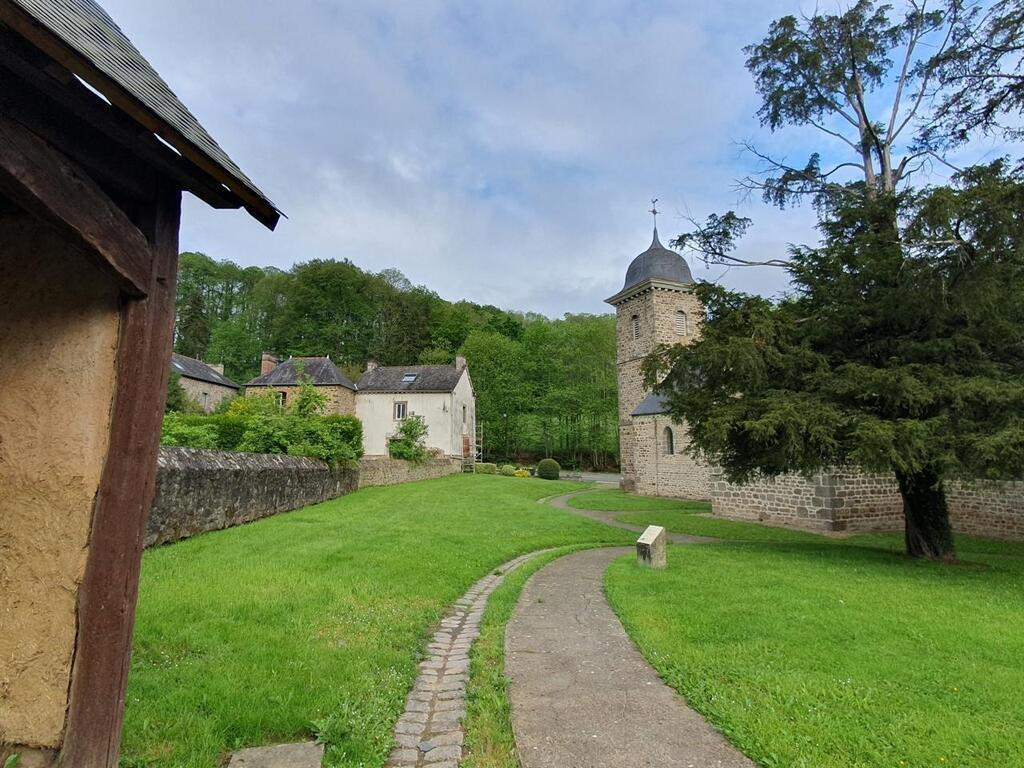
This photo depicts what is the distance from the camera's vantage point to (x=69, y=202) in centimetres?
237

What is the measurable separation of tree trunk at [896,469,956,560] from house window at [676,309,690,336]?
21.9m

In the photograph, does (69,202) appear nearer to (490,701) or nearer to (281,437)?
(490,701)

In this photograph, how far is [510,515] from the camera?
664 inches

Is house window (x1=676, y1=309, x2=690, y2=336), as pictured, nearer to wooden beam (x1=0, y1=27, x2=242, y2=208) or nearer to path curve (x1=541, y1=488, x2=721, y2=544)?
path curve (x1=541, y1=488, x2=721, y2=544)

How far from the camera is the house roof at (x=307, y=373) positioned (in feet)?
120

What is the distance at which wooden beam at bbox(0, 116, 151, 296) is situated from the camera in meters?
2.17

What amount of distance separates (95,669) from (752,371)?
10.4 metres

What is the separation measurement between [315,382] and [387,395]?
16.4ft

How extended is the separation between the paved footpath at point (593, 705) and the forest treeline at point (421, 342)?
4587 centimetres

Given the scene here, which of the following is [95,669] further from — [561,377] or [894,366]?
[561,377]

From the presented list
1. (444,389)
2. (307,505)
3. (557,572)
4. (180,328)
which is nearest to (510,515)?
(307,505)

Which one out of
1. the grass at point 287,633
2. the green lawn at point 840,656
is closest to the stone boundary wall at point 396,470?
the grass at point 287,633

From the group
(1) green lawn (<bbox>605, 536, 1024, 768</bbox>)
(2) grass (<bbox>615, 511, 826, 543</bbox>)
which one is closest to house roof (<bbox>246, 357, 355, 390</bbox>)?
(2) grass (<bbox>615, 511, 826, 543</bbox>)

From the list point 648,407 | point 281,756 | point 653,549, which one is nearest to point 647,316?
point 648,407
